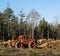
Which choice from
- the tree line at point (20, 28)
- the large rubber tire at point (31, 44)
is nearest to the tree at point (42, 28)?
the tree line at point (20, 28)

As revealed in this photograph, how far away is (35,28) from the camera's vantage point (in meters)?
80.2

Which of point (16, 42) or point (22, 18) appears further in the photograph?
point (22, 18)

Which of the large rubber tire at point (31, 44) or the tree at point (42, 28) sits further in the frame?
the tree at point (42, 28)

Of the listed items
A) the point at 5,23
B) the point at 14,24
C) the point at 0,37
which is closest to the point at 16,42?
the point at 0,37

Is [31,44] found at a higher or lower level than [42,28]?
lower

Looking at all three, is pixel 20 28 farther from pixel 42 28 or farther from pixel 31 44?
pixel 31 44

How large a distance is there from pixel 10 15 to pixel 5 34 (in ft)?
37.1

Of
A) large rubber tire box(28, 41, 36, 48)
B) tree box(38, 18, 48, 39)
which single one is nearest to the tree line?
tree box(38, 18, 48, 39)

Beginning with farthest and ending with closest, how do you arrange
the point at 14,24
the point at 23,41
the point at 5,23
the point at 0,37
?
the point at 14,24, the point at 5,23, the point at 0,37, the point at 23,41

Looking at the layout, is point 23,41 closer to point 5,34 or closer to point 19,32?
point 5,34

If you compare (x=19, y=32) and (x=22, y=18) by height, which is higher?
(x=22, y=18)

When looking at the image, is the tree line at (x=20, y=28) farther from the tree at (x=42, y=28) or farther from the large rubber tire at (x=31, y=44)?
the large rubber tire at (x=31, y=44)

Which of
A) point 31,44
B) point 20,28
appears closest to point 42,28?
point 20,28

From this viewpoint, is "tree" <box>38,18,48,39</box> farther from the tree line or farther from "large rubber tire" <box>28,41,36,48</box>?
"large rubber tire" <box>28,41,36,48</box>
